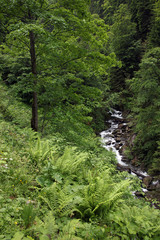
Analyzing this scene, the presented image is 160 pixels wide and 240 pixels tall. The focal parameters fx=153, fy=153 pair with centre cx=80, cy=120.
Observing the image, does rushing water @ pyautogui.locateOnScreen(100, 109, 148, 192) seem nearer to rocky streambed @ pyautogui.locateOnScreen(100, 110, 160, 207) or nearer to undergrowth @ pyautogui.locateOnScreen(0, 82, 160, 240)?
rocky streambed @ pyautogui.locateOnScreen(100, 110, 160, 207)

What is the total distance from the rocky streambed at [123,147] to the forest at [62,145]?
0.51m

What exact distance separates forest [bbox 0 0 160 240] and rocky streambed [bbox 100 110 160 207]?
51 cm

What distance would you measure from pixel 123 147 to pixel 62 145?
11102 millimetres

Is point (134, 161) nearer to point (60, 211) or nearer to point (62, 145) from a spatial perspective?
point (62, 145)

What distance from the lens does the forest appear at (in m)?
2.43

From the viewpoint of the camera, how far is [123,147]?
15398mm

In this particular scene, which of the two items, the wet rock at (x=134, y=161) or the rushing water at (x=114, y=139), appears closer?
the rushing water at (x=114, y=139)

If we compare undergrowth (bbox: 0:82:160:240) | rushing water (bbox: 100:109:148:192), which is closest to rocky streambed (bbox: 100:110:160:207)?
rushing water (bbox: 100:109:148:192)

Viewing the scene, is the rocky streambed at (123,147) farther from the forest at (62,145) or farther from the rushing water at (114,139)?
the forest at (62,145)

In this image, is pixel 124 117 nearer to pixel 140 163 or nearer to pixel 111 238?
pixel 140 163

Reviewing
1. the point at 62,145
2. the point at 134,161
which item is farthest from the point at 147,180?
the point at 62,145

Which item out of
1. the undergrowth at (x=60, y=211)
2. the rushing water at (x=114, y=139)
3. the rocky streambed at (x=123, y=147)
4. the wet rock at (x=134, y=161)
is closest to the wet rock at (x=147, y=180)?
the rocky streambed at (x=123, y=147)

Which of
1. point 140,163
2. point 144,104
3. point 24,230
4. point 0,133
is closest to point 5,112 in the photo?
point 0,133

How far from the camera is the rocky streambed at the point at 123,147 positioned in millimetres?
10305
